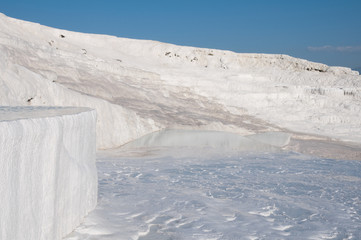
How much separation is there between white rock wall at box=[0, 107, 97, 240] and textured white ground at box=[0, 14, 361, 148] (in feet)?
14.5

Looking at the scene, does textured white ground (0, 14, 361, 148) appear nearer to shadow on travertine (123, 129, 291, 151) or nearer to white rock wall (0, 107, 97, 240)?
shadow on travertine (123, 129, 291, 151)

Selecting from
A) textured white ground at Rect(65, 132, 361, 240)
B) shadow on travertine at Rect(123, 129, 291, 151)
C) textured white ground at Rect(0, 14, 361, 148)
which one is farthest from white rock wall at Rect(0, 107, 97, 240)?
shadow on travertine at Rect(123, 129, 291, 151)

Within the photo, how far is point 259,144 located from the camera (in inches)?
470

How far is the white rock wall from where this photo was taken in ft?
7.65

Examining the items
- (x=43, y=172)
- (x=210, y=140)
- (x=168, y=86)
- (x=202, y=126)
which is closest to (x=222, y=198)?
(x=43, y=172)

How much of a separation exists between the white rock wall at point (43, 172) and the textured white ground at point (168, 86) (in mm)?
4434

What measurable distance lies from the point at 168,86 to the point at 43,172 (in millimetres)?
15301

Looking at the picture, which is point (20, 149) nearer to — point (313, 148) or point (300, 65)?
point (313, 148)

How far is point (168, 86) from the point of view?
1798 centimetres

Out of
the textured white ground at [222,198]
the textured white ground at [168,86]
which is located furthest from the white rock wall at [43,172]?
the textured white ground at [168,86]

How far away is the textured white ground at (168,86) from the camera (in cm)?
1082

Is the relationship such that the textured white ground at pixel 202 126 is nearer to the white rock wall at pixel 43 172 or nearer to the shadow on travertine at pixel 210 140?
the shadow on travertine at pixel 210 140

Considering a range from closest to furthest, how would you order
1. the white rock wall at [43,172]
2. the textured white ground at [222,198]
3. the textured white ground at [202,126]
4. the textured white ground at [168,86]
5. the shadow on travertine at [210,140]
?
the white rock wall at [43,172] < the textured white ground at [222,198] < the textured white ground at [202,126] < the textured white ground at [168,86] < the shadow on travertine at [210,140]

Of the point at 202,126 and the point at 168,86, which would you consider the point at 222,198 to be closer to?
the point at 202,126
